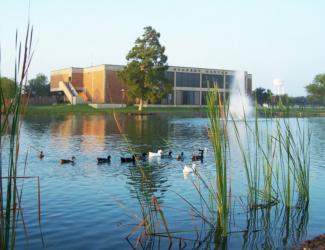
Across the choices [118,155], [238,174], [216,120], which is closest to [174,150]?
[118,155]

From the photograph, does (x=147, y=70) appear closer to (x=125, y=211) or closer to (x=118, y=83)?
(x=118, y=83)

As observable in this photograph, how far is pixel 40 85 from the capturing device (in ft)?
399

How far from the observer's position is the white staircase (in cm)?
9194

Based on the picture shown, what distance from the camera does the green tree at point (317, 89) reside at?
127 meters

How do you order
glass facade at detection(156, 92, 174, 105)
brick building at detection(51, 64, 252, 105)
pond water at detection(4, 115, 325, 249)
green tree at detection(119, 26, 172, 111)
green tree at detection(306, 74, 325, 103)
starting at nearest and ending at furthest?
pond water at detection(4, 115, 325, 249) → green tree at detection(119, 26, 172, 111) → brick building at detection(51, 64, 252, 105) → glass facade at detection(156, 92, 174, 105) → green tree at detection(306, 74, 325, 103)

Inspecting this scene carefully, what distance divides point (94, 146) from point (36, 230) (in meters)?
16.7

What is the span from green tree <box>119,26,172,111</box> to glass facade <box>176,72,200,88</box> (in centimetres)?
3084

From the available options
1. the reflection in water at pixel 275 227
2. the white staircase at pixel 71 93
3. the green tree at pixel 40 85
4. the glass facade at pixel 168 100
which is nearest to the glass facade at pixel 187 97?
the glass facade at pixel 168 100

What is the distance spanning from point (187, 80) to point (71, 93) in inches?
1154

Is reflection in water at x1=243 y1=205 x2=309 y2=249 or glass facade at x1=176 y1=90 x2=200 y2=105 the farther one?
glass facade at x1=176 y1=90 x2=200 y2=105

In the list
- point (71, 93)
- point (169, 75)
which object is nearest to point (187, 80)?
point (169, 75)

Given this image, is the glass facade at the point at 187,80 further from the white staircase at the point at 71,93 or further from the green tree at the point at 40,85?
the green tree at the point at 40,85

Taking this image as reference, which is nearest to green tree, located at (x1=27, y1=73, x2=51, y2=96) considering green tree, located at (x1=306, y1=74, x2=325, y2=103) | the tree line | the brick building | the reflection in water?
the brick building

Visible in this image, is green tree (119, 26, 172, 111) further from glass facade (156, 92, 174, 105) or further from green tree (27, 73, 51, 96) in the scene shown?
green tree (27, 73, 51, 96)
